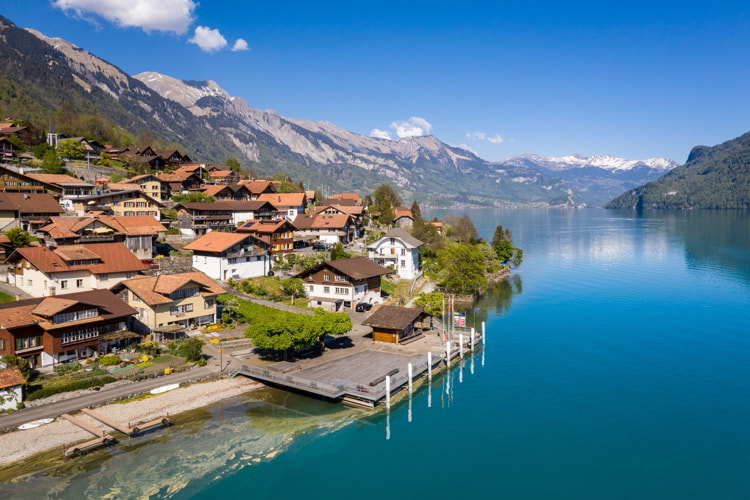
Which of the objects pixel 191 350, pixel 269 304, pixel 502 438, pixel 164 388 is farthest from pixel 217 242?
pixel 502 438

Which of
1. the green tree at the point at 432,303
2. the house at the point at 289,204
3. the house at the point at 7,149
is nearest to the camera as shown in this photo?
the green tree at the point at 432,303

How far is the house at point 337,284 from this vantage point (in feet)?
193

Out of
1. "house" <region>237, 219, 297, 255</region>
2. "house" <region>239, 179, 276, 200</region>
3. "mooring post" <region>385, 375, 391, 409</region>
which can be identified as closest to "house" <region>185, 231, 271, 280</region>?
"house" <region>237, 219, 297, 255</region>

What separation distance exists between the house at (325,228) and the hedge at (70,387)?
54.0 meters

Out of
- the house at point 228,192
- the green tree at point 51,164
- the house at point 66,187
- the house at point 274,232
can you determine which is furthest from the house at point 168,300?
the green tree at point 51,164

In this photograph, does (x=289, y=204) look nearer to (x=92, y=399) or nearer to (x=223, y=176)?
(x=223, y=176)

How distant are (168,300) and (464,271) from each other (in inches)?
1832

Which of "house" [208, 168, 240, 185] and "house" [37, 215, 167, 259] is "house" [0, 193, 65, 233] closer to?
"house" [37, 215, 167, 259]

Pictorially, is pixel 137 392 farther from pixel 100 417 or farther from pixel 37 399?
pixel 37 399

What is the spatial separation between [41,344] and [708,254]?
461 ft

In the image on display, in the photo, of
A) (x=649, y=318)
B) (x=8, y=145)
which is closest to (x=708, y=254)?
(x=649, y=318)

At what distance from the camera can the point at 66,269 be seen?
47812 mm

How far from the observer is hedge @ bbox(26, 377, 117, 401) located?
108ft

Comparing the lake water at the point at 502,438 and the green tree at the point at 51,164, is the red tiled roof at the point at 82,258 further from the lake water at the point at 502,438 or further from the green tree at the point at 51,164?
the green tree at the point at 51,164
